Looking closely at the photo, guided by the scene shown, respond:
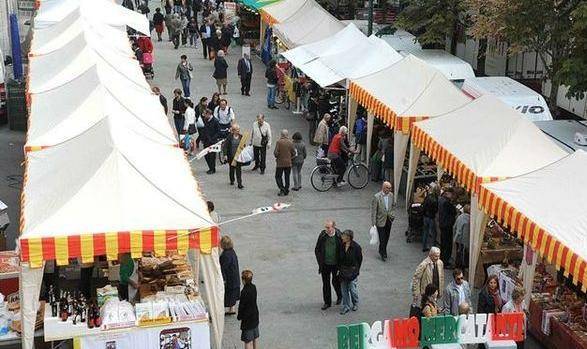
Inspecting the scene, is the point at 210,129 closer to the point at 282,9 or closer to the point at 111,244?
the point at 111,244

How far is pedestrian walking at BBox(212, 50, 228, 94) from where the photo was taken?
2630 cm

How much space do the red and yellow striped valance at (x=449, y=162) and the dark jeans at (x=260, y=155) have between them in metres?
4.20

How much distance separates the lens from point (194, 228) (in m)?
10.7

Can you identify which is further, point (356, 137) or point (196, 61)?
point (196, 61)

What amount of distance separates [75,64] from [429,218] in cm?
801

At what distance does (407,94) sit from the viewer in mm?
17844

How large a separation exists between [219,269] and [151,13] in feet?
107

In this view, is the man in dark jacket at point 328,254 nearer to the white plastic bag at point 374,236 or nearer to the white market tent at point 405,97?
the white plastic bag at point 374,236

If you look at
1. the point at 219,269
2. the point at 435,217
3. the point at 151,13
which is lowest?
the point at 151,13

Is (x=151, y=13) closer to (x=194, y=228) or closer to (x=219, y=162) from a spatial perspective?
(x=219, y=162)

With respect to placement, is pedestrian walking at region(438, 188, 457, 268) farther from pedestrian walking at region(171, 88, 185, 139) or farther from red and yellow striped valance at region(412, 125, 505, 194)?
pedestrian walking at region(171, 88, 185, 139)

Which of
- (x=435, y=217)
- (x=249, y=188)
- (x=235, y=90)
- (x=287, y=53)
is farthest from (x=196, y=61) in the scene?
(x=435, y=217)

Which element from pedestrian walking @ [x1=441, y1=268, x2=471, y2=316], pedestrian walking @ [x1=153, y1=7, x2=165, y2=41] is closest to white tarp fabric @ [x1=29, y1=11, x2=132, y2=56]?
pedestrian walking @ [x1=441, y1=268, x2=471, y2=316]

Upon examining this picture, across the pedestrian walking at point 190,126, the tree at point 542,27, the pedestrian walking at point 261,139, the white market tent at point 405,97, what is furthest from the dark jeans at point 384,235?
the pedestrian walking at point 190,126
